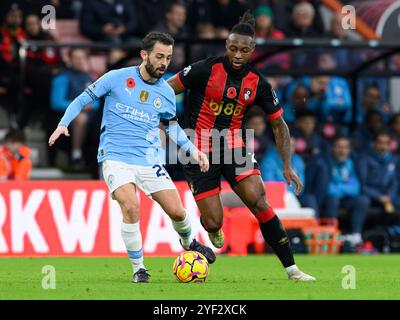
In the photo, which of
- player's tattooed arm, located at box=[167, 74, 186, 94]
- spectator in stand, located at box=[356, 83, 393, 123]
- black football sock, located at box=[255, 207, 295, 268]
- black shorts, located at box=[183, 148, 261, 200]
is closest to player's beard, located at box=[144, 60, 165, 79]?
player's tattooed arm, located at box=[167, 74, 186, 94]

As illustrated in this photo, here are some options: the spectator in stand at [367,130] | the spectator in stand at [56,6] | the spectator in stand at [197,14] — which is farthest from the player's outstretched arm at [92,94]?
the spectator in stand at [197,14]

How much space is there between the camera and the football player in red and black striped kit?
10.3 m

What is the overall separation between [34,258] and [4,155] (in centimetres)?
196

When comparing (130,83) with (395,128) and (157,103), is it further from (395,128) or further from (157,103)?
(395,128)

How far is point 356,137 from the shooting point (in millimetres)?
18516

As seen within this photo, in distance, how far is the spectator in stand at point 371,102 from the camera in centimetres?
1912

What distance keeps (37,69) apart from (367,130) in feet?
18.0

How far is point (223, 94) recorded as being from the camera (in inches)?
423

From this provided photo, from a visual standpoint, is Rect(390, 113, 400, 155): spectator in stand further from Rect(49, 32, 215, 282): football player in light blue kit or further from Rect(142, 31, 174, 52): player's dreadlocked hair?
Rect(142, 31, 174, 52): player's dreadlocked hair

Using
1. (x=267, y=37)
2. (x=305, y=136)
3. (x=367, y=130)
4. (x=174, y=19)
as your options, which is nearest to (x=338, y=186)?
(x=305, y=136)

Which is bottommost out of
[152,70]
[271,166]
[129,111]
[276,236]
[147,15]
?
[276,236]
